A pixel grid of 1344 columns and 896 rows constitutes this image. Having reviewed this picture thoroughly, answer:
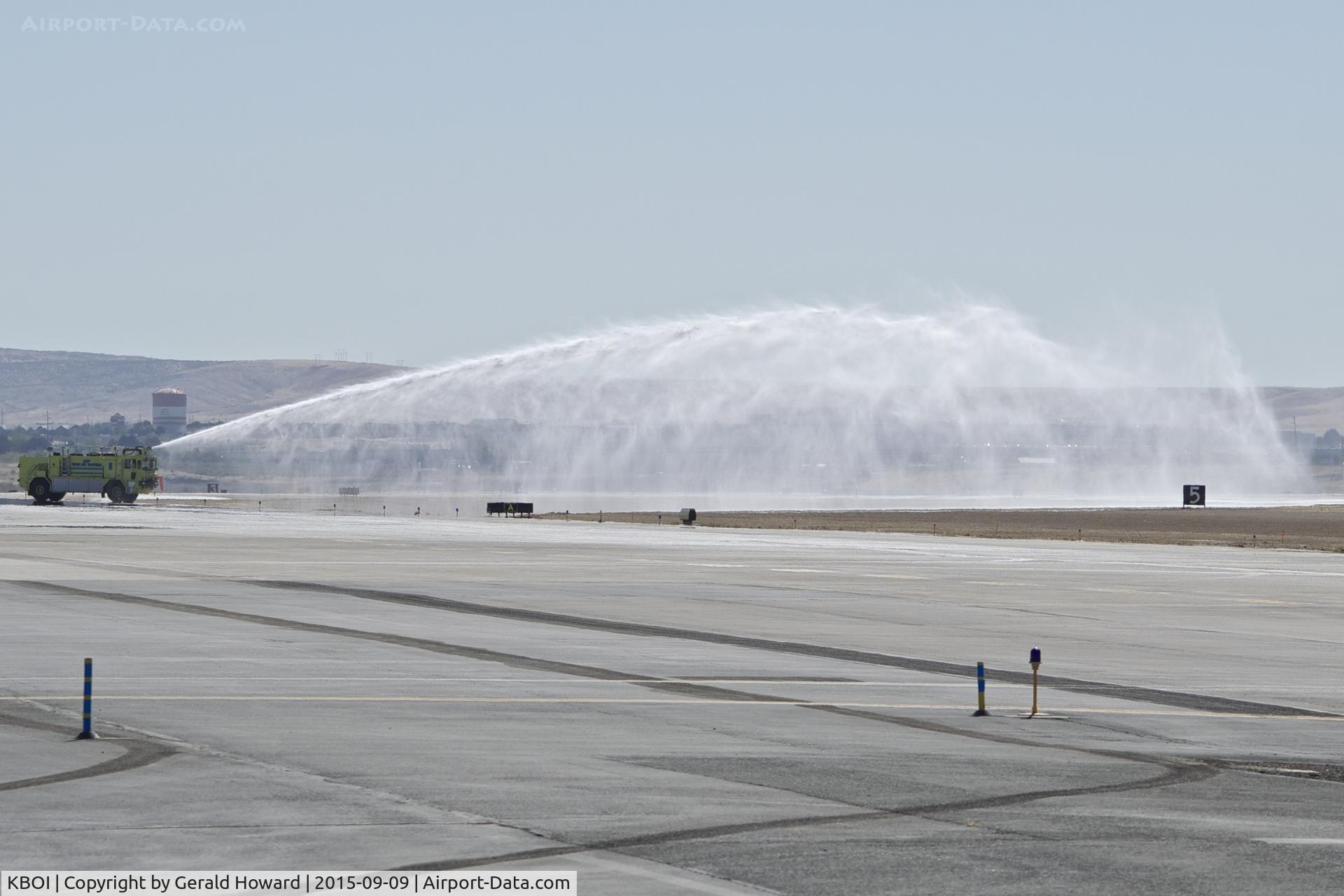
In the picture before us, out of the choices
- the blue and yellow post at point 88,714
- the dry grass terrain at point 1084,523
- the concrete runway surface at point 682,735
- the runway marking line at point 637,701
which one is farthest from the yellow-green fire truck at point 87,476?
the blue and yellow post at point 88,714

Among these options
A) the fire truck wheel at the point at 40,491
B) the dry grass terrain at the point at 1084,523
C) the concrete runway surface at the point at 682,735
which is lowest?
the concrete runway surface at the point at 682,735

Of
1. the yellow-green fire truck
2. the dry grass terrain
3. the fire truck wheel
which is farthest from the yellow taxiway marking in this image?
the fire truck wheel

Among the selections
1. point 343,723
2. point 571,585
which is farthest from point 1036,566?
point 343,723

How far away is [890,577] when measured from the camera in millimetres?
49469

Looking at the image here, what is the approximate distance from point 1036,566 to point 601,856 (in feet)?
148

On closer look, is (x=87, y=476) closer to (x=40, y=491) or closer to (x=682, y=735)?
(x=40, y=491)

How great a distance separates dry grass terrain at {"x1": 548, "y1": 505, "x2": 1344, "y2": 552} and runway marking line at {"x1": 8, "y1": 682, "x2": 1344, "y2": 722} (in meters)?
52.4

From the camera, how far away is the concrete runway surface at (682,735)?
12.8m

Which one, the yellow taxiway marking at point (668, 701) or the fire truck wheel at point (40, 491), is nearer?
the yellow taxiway marking at point (668, 701)

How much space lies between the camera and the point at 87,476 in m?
114

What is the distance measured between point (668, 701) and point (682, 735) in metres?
3.04

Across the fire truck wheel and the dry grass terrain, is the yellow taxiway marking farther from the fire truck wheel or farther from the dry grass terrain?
the fire truck wheel

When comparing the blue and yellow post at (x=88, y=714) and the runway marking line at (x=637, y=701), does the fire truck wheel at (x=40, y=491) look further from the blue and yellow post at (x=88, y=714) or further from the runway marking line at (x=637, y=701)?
the blue and yellow post at (x=88, y=714)

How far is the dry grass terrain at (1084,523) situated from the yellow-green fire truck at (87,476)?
3091cm
